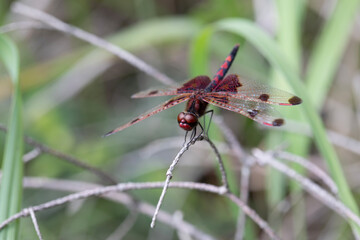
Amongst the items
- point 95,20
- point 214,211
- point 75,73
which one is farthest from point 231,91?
point 95,20

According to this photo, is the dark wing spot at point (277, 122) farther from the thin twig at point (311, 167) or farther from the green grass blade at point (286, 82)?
the green grass blade at point (286, 82)

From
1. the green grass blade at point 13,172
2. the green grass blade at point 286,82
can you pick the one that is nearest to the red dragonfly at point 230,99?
the green grass blade at point 13,172

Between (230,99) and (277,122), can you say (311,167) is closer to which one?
(277,122)

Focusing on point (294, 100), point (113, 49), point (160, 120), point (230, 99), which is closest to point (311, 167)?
point (294, 100)

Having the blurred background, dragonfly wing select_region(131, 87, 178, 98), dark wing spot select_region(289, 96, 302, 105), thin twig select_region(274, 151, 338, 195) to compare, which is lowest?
the blurred background

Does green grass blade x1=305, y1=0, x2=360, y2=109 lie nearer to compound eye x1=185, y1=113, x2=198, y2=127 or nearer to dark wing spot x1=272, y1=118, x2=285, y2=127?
dark wing spot x1=272, y1=118, x2=285, y2=127

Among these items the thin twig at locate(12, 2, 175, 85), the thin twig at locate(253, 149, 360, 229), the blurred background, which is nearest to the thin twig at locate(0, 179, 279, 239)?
the thin twig at locate(253, 149, 360, 229)
